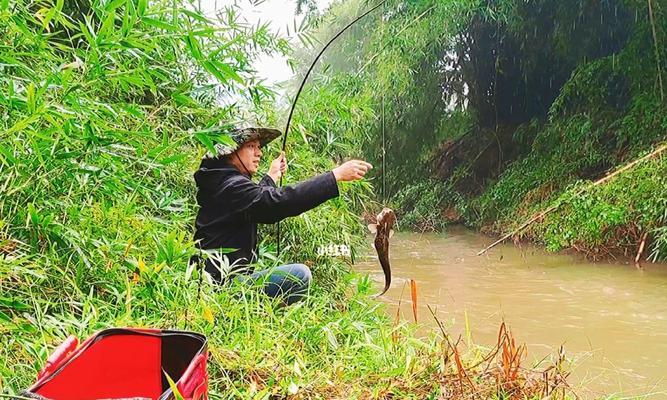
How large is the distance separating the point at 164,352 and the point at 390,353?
0.91 m

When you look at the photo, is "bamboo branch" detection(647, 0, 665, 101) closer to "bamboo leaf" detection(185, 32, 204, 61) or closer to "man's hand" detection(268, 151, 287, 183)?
"man's hand" detection(268, 151, 287, 183)

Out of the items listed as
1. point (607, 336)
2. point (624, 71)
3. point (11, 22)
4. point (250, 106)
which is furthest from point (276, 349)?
point (624, 71)

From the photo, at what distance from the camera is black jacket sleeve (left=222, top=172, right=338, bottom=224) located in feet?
8.29

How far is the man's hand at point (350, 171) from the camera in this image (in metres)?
2.64

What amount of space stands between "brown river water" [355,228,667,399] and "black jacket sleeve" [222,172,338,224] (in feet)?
3.03

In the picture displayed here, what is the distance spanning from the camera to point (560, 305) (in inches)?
198

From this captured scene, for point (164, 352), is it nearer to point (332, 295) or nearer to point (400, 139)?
point (332, 295)

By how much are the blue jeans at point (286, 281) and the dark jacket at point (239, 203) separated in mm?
147

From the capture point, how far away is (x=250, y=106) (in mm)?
4094

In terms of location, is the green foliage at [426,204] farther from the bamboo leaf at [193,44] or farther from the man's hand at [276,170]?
the bamboo leaf at [193,44]

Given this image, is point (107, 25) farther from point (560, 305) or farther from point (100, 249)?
point (560, 305)

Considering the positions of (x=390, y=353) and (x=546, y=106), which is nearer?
(x=390, y=353)

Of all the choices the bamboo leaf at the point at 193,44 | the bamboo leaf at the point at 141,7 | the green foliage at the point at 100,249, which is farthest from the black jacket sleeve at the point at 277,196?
the bamboo leaf at the point at 141,7

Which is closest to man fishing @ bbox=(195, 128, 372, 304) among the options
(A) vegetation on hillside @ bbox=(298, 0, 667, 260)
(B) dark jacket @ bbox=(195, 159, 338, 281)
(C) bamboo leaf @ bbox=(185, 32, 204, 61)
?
(B) dark jacket @ bbox=(195, 159, 338, 281)
